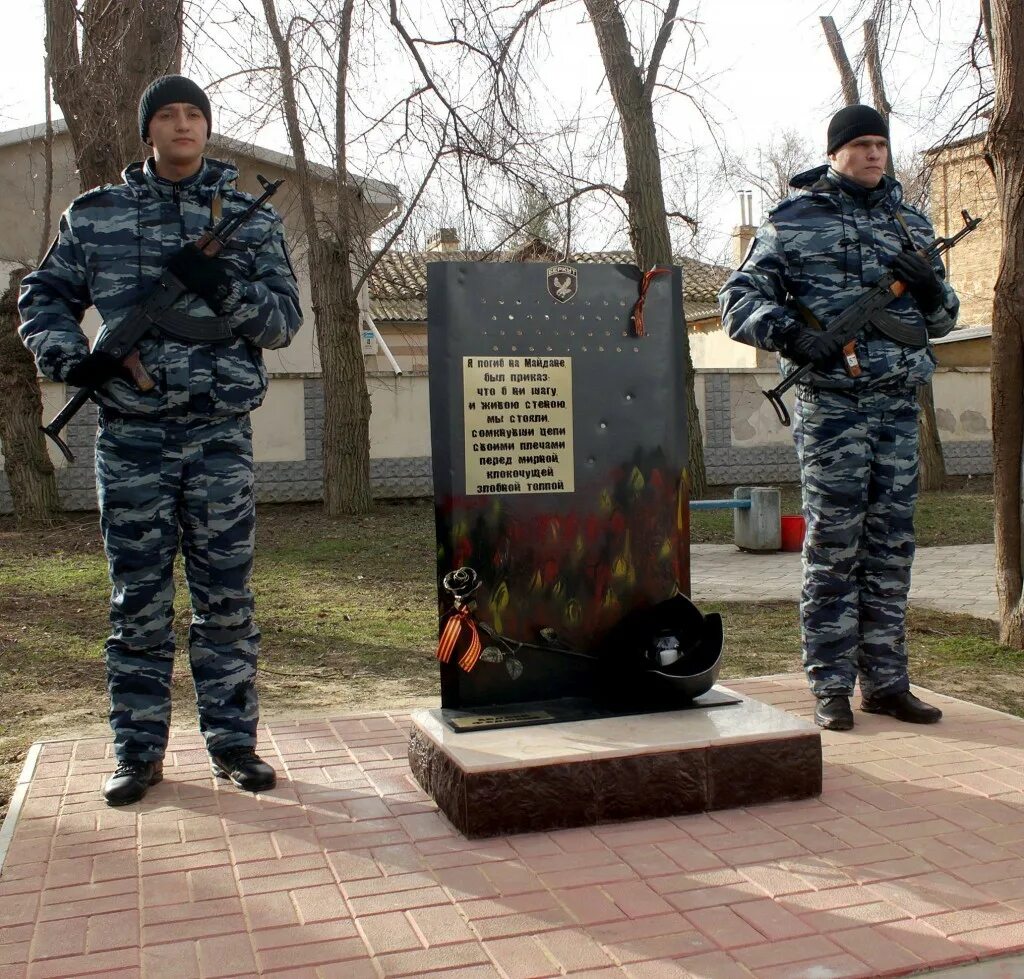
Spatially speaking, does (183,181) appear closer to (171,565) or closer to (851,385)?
(171,565)

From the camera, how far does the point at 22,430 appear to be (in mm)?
13078

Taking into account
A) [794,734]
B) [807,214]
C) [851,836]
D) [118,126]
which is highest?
[118,126]

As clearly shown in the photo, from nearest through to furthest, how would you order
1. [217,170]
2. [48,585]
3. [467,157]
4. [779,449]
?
1. [217,170]
2. [467,157]
3. [48,585]
4. [779,449]

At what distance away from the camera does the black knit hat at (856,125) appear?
4.18 m

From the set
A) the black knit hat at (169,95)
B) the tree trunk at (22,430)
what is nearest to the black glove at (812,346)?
the black knit hat at (169,95)

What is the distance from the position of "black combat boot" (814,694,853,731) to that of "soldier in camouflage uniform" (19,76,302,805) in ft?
6.59

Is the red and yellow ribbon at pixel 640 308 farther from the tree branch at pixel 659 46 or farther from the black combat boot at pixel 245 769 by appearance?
the tree branch at pixel 659 46

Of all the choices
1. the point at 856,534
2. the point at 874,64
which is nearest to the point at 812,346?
the point at 856,534

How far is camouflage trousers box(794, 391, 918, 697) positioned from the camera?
4250 mm

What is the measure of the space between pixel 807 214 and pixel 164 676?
277 cm

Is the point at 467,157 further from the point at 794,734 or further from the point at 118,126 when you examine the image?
the point at 794,734

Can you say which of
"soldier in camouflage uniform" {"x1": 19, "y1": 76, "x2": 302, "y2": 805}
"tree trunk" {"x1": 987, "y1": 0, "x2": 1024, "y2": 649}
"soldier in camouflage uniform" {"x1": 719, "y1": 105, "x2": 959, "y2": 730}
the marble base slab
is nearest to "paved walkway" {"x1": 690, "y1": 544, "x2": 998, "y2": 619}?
"tree trunk" {"x1": 987, "y1": 0, "x2": 1024, "y2": 649}

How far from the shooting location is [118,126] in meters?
7.09

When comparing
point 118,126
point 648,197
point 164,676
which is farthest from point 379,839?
point 648,197
